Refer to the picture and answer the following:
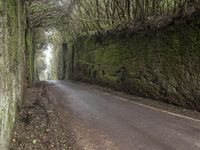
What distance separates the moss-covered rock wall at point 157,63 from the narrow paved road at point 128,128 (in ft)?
5.65

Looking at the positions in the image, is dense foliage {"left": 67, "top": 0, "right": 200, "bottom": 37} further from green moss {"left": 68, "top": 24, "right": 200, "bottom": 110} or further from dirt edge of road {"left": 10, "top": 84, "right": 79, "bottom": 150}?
dirt edge of road {"left": 10, "top": 84, "right": 79, "bottom": 150}

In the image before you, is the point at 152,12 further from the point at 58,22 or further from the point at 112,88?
the point at 58,22

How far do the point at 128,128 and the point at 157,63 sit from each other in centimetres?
530

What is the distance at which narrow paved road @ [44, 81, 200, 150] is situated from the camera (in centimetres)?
562

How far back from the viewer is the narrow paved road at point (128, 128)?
5624 millimetres

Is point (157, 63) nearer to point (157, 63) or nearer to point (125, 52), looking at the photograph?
point (157, 63)

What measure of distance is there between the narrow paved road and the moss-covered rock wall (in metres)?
1.72

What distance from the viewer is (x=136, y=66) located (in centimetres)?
1303

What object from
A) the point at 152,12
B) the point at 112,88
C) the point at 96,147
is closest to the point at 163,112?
the point at 96,147

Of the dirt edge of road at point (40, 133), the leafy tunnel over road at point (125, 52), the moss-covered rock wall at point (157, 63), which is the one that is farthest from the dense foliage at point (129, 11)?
the dirt edge of road at point (40, 133)

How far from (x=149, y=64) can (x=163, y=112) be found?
3561 millimetres

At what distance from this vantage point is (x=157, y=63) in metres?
11.4

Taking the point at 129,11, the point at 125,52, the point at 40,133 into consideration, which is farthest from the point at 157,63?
the point at 40,133

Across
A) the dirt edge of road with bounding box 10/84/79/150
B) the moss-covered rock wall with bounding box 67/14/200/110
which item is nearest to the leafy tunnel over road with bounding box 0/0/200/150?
the moss-covered rock wall with bounding box 67/14/200/110
